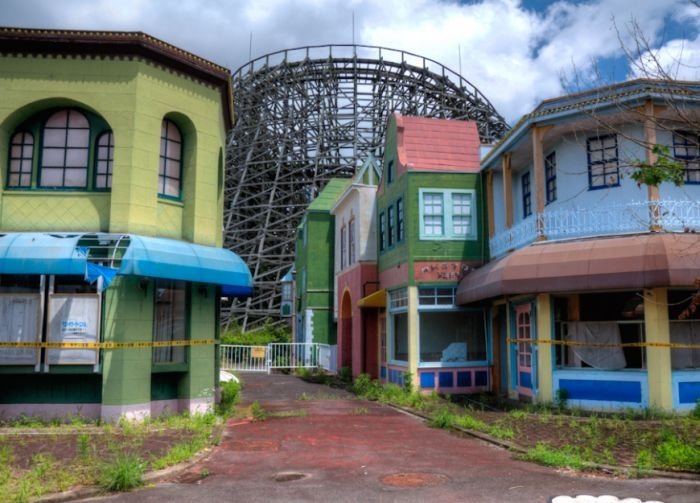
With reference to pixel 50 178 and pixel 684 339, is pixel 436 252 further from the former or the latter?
pixel 50 178

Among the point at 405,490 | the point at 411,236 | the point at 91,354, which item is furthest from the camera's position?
the point at 411,236

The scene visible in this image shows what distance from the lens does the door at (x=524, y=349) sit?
51.2 ft

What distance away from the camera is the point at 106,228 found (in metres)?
12.9

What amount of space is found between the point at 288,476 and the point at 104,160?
795cm

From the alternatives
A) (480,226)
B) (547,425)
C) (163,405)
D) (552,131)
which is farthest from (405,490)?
(480,226)

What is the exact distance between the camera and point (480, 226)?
18.6 m

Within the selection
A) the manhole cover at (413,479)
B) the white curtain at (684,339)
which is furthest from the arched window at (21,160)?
the white curtain at (684,339)

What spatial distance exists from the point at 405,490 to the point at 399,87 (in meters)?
39.4

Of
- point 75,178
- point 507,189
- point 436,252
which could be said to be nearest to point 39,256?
point 75,178

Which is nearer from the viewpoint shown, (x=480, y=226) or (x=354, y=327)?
(x=480, y=226)

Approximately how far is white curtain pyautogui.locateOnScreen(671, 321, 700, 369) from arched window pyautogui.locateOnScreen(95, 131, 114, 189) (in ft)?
39.3

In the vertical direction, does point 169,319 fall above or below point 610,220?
below

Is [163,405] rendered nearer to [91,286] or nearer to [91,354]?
[91,354]

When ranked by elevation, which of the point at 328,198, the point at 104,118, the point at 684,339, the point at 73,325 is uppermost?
the point at 328,198
